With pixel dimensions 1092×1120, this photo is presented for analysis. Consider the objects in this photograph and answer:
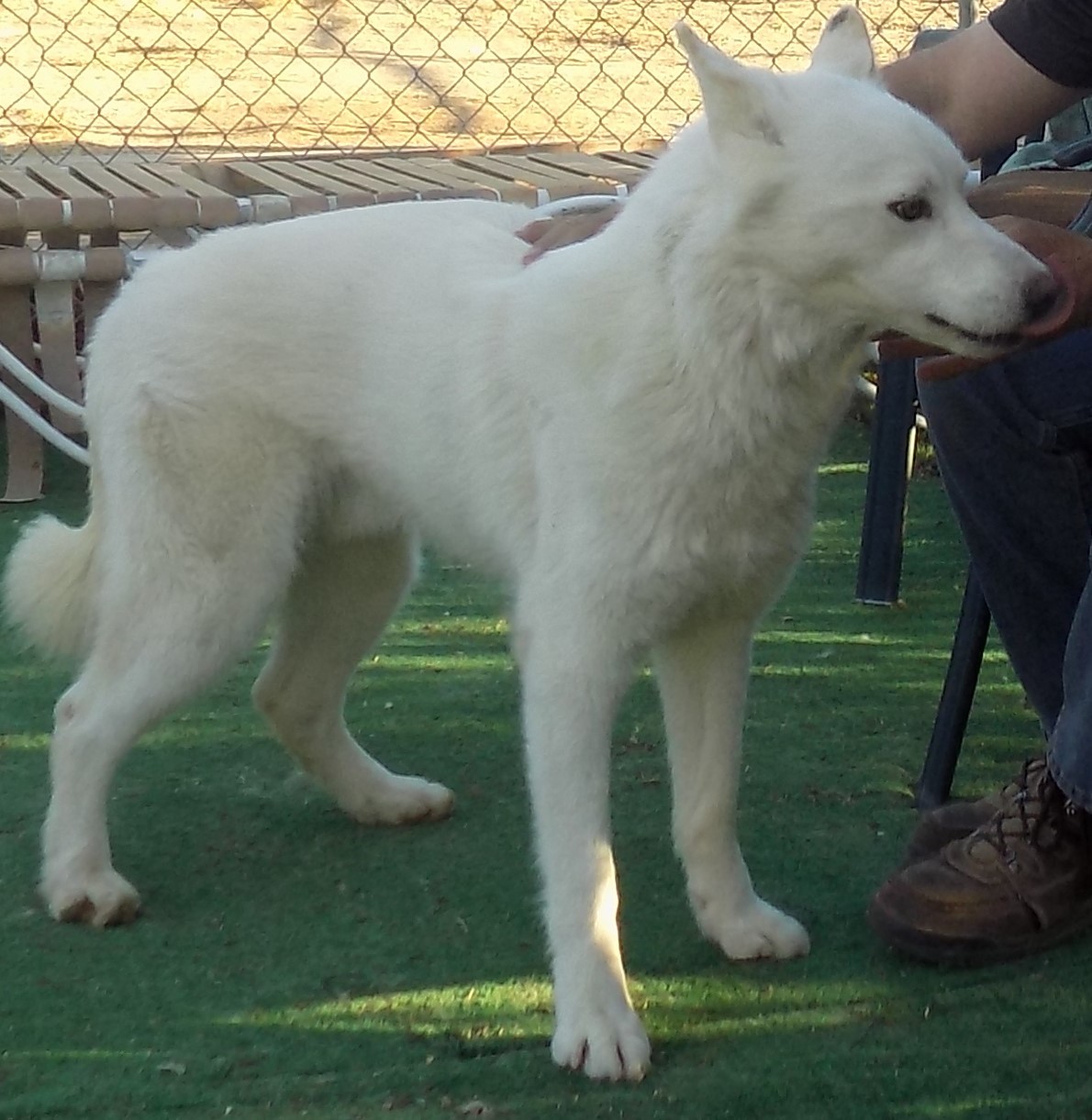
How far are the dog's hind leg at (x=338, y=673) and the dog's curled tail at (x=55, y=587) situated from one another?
32 centimetres

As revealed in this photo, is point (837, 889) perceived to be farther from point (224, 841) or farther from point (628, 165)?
point (628, 165)

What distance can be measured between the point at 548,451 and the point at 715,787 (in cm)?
55

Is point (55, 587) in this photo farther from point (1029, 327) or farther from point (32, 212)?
point (32, 212)

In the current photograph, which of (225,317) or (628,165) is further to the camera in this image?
(628,165)

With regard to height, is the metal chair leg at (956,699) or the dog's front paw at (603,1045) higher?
the metal chair leg at (956,699)

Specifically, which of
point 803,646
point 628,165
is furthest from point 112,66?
point 803,646

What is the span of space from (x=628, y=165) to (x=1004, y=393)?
130 inches

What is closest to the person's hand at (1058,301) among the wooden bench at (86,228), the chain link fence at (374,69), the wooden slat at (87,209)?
the wooden bench at (86,228)

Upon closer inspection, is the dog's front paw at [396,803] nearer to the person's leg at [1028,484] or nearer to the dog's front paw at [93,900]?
the dog's front paw at [93,900]

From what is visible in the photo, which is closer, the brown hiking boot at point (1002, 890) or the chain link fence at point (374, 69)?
the brown hiking boot at point (1002, 890)

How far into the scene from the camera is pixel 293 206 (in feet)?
16.0

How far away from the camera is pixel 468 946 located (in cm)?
246

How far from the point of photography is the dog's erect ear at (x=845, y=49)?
2223mm

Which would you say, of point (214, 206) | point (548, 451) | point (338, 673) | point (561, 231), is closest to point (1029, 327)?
point (548, 451)
